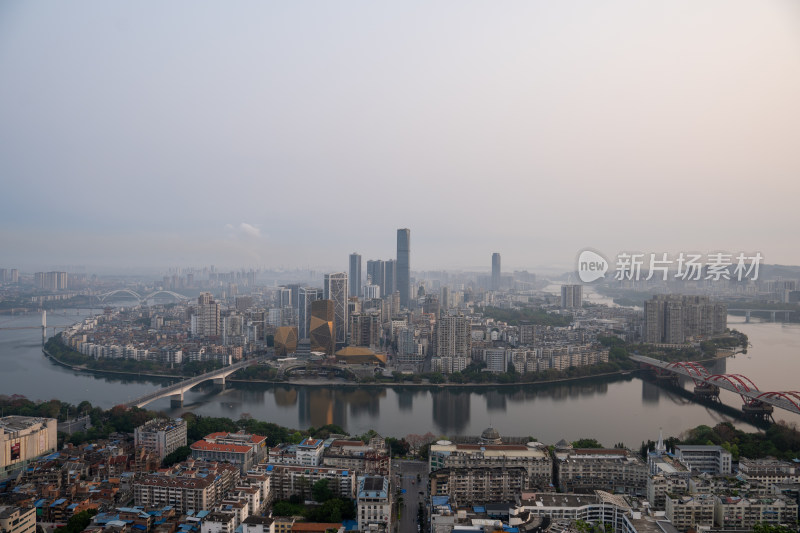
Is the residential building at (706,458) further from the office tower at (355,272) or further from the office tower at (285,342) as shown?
the office tower at (355,272)

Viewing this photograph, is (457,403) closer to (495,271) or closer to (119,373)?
(119,373)

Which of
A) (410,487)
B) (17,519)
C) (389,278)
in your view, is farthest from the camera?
Answer: (389,278)

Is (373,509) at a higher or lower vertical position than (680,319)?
lower

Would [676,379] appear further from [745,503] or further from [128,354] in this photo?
[128,354]

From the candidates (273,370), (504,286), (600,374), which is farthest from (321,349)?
(504,286)

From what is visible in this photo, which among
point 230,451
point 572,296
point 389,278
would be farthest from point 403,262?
point 230,451

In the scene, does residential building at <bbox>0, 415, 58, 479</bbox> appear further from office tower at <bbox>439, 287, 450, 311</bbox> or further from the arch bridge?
office tower at <bbox>439, 287, 450, 311</bbox>
